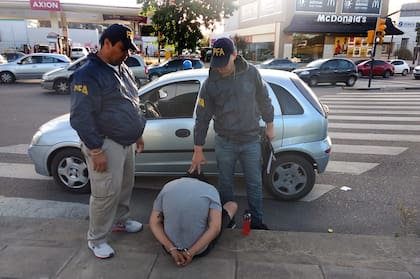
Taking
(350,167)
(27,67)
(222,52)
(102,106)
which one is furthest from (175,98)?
(27,67)

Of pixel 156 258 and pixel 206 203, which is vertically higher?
pixel 206 203

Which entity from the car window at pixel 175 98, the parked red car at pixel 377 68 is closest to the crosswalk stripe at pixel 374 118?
the car window at pixel 175 98

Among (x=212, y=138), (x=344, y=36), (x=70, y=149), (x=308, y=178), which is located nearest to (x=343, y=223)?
(x=308, y=178)

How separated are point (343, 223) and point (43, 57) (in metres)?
16.3

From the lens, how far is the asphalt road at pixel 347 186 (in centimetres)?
369

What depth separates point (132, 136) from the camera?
259 cm

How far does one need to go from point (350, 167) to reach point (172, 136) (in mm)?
3045

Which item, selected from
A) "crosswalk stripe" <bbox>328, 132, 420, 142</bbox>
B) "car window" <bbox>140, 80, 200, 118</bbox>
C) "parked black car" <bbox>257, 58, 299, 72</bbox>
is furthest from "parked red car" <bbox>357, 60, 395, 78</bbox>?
"car window" <bbox>140, 80, 200, 118</bbox>

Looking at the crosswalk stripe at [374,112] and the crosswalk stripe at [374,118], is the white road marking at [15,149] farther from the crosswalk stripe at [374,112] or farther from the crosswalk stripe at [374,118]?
the crosswalk stripe at [374,112]

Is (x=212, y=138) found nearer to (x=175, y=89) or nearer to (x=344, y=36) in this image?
(x=175, y=89)

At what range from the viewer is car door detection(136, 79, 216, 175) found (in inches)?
160

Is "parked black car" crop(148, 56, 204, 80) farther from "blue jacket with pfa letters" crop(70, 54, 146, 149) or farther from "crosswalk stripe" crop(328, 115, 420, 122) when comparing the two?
"blue jacket with pfa letters" crop(70, 54, 146, 149)

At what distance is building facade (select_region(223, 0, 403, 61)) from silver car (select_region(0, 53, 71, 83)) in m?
20.0

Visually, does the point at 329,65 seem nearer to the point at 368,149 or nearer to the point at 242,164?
the point at 368,149
